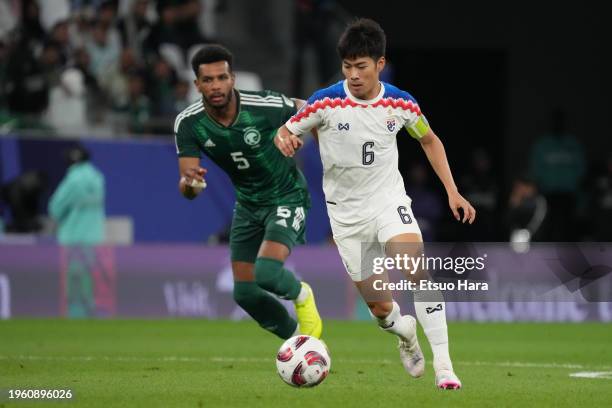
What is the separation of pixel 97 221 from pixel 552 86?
9.19 meters

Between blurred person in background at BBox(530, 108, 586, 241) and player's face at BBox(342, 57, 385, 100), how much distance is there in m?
11.5

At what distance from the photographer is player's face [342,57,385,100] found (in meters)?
8.66

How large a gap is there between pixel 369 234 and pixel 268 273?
1147 millimetres

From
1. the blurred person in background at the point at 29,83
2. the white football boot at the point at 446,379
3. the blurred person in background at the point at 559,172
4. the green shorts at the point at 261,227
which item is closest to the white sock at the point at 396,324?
the white football boot at the point at 446,379

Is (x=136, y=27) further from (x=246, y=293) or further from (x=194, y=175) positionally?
(x=194, y=175)

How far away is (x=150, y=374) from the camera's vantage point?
32.7 feet

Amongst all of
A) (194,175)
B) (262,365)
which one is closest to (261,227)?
(262,365)

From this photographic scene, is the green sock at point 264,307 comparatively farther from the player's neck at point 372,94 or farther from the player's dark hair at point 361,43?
the player's dark hair at point 361,43

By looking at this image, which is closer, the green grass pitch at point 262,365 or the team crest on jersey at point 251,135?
the green grass pitch at point 262,365

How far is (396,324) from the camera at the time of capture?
9117 mm

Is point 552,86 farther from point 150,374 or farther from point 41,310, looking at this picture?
point 150,374

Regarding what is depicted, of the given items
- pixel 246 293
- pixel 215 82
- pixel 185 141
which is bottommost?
pixel 246 293

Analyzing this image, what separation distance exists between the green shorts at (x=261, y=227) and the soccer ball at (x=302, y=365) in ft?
5.23

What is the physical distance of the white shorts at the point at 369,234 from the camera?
8812 mm
